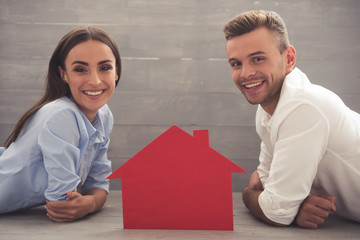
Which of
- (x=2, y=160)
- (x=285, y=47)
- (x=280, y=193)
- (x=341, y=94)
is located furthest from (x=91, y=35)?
(x=341, y=94)

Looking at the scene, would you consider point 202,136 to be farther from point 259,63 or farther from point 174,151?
point 259,63

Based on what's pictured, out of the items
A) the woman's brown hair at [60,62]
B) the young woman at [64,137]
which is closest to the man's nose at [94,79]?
the young woman at [64,137]

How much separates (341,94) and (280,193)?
0.97 metres

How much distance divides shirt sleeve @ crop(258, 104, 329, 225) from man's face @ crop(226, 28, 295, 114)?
13 cm

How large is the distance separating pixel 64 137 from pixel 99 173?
0.29 metres

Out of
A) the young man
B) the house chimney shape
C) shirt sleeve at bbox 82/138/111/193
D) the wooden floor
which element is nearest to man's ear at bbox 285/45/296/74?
the young man

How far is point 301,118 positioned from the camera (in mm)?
1060

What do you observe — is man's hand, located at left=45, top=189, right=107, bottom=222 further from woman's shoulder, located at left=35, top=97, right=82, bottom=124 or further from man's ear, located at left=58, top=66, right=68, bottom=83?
man's ear, located at left=58, top=66, right=68, bottom=83

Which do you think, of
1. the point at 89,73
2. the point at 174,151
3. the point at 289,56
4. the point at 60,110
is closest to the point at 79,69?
the point at 89,73

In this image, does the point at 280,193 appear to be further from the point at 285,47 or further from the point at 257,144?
the point at 257,144

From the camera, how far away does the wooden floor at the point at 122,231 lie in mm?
1078

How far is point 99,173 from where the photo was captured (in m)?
1.42

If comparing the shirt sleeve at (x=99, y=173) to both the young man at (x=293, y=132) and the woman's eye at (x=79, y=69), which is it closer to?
the woman's eye at (x=79, y=69)

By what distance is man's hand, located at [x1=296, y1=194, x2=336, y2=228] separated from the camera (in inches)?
43.2
